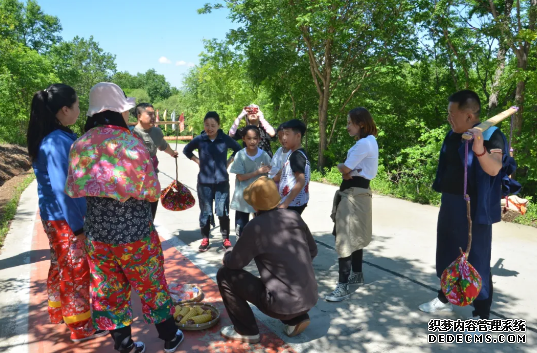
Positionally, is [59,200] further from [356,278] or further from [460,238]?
[460,238]

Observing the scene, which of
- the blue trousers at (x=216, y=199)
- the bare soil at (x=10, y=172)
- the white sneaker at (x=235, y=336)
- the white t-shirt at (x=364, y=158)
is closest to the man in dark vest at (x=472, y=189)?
the white t-shirt at (x=364, y=158)

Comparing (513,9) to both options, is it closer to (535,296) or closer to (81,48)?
(535,296)

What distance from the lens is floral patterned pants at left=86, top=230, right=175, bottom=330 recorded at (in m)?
2.91

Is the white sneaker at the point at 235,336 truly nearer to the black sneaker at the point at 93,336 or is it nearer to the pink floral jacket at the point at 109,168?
the black sneaker at the point at 93,336

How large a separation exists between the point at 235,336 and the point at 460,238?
6.87ft

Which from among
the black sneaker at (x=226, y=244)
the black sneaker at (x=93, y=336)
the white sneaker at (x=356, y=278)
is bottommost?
the black sneaker at (x=93, y=336)

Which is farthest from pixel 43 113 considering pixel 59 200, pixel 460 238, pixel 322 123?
pixel 322 123

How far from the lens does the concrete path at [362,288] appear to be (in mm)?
3400

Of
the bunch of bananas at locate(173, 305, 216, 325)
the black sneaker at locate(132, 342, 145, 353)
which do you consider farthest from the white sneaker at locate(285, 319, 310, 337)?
the black sneaker at locate(132, 342, 145, 353)

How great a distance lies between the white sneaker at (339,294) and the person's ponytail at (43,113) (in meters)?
2.98

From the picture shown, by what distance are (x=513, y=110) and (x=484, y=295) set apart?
5.21 ft

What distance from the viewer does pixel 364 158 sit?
4090mm

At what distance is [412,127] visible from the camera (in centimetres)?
1420

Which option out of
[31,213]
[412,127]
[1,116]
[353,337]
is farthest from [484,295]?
[1,116]
